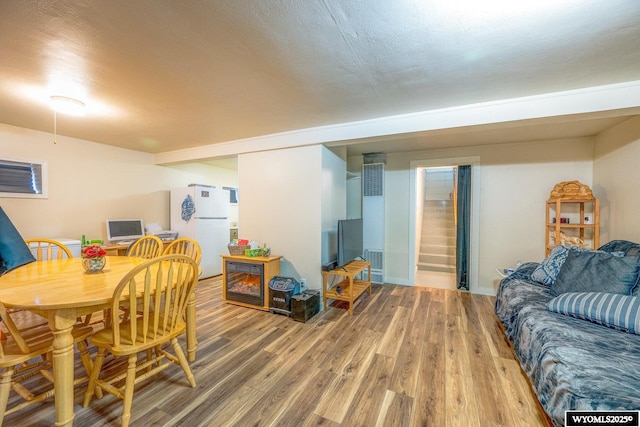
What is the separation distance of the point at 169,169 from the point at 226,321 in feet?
11.5

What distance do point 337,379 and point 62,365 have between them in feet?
5.50

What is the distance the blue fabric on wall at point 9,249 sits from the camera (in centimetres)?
196

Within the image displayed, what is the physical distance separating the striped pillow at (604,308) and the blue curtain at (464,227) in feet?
7.07

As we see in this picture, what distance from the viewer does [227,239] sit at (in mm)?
5016

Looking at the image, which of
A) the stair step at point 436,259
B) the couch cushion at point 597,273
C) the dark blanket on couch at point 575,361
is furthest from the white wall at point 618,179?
the stair step at point 436,259

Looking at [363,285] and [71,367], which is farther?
[363,285]

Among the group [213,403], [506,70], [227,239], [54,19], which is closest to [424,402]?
[213,403]

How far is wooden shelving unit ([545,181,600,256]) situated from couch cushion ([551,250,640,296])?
4.32 feet

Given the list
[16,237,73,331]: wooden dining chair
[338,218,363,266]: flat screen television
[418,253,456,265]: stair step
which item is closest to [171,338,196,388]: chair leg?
[16,237,73,331]: wooden dining chair

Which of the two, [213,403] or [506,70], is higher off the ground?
[506,70]

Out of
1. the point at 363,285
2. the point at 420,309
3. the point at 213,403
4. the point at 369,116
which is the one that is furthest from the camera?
the point at 363,285

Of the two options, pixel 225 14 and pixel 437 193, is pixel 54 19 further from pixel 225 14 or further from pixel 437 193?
pixel 437 193

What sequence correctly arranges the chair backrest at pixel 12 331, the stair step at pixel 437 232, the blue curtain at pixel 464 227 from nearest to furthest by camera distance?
the chair backrest at pixel 12 331, the blue curtain at pixel 464 227, the stair step at pixel 437 232

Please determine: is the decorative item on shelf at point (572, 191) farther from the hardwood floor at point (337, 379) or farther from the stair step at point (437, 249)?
the stair step at point (437, 249)
